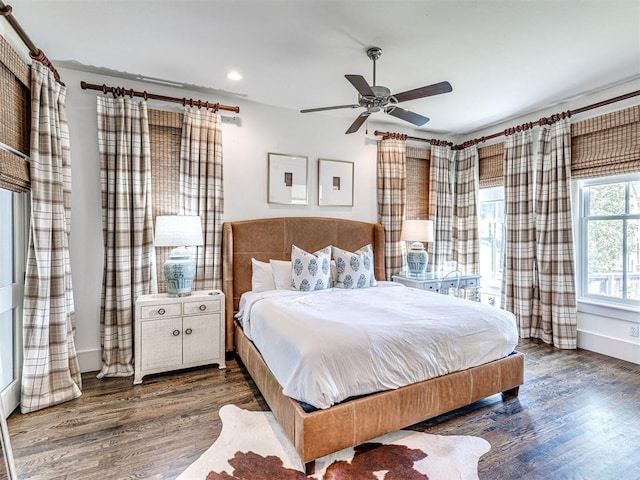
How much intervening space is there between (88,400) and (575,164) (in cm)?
537

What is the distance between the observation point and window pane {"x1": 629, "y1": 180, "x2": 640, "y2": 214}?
3.44 meters

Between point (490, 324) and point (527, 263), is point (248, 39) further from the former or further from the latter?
point (527, 263)

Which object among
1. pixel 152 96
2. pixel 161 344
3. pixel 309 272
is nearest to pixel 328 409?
pixel 309 272

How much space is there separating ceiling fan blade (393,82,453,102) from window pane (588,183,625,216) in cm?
269

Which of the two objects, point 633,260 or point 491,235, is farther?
point 491,235

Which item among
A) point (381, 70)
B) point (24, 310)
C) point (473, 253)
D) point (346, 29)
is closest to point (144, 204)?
point (24, 310)

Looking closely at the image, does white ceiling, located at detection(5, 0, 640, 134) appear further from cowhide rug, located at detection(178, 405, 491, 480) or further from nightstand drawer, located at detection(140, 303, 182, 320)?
cowhide rug, located at detection(178, 405, 491, 480)

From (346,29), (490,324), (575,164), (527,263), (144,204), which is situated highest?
(346,29)

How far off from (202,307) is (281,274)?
0.86m

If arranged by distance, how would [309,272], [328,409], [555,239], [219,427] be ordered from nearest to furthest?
[328,409], [219,427], [309,272], [555,239]

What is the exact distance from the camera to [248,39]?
8.37ft

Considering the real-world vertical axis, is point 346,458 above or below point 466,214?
below

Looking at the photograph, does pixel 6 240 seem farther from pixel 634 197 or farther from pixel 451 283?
pixel 634 197

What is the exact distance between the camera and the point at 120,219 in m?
3.08
